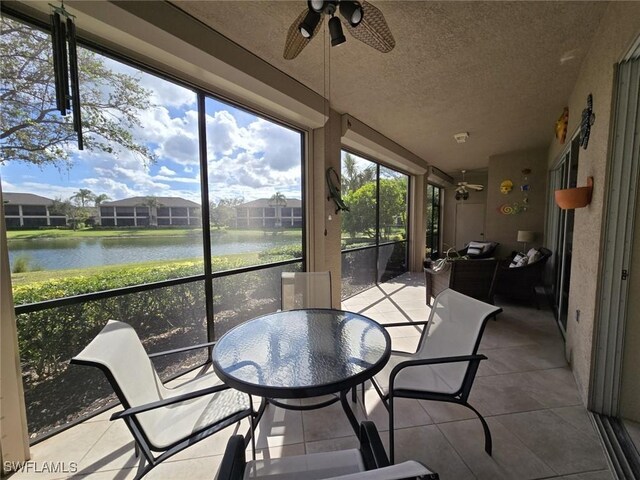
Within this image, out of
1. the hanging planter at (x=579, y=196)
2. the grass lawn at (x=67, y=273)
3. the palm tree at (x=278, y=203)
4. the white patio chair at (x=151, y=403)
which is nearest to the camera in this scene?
the white patio chair at (x=151, y=403)

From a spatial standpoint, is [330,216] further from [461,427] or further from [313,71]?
[461,427]

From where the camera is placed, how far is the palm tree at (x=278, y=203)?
10.6ft

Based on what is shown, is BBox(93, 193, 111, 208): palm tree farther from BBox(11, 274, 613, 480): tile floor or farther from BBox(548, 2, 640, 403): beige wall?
BBox(548, 2, 640, 403): beige wall

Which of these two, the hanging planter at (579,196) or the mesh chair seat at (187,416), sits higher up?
the hanging planter at (579,196)

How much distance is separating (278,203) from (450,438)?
270 cm

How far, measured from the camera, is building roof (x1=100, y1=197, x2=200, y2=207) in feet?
6.82

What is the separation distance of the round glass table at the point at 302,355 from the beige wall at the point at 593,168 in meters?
1.61

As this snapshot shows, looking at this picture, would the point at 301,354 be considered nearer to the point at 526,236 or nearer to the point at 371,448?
the point at 371,448

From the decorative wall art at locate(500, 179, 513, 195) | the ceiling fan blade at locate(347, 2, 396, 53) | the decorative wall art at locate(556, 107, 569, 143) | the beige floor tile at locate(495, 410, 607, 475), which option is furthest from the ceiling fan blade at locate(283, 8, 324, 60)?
the decorative wall art at locate(500, 179, 513, 195)

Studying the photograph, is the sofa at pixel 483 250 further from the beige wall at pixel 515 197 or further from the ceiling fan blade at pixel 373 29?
the ceiling fan blade at pixel 373 29

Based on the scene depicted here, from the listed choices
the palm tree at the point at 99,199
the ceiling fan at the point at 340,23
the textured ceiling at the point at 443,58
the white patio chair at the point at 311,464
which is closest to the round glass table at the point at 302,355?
the white patio chair at the point at 311,464

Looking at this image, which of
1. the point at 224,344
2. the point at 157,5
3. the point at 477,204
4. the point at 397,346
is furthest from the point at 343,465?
the point at 477,204

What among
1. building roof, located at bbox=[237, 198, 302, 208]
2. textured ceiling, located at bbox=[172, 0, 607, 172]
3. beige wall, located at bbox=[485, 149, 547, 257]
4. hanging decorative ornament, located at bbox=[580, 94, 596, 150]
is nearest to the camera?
textured ceiling, located at bbox=[172, 0, 607, 172]

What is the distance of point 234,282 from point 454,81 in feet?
10.4
